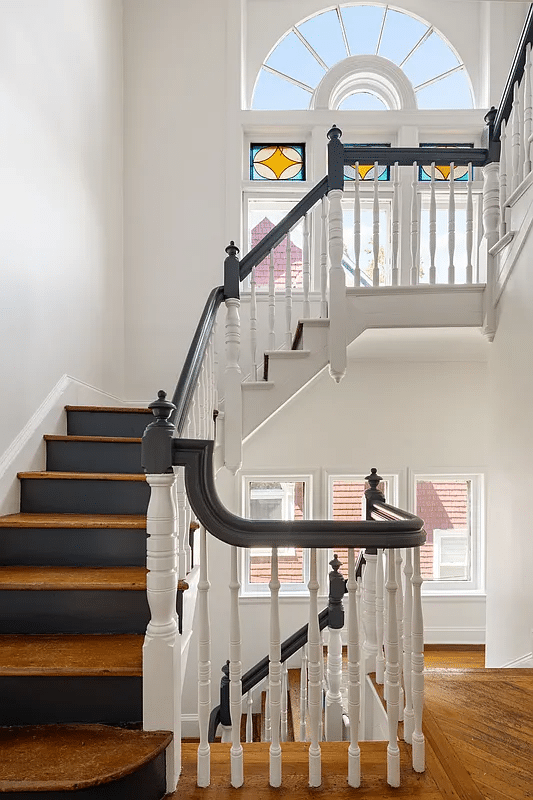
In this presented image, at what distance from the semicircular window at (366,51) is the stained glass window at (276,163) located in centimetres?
37

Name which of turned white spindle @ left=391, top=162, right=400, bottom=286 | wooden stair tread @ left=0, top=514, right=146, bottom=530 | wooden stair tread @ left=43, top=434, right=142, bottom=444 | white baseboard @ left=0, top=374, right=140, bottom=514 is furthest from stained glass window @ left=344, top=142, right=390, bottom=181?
wooden stair tread @ left=0, top=514, right=146, bottom=530

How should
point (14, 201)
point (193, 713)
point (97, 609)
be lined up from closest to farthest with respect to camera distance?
point (97, 609), point (14, 201), point (193, 713)

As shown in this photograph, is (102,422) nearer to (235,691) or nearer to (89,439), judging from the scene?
(89,439)

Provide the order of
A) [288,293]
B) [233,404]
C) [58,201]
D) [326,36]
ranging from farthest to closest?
[326,36] → [288,293] → [233,404] → [58,201]

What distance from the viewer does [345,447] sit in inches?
173

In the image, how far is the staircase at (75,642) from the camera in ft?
4.47

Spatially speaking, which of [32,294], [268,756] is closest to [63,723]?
[268,756]

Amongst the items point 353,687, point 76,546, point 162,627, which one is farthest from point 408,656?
point 76,546

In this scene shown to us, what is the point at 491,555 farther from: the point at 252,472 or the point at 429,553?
the point at 252,472

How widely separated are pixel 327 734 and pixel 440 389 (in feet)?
8.47

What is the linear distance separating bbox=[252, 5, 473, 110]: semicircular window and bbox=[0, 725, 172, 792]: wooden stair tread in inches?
185

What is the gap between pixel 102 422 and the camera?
9.82 feet

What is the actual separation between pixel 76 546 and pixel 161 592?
789 mm

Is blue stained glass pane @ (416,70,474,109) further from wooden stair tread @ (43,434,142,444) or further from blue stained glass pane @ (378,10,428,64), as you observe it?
wooden stair tread @ (43,434,142,444)
